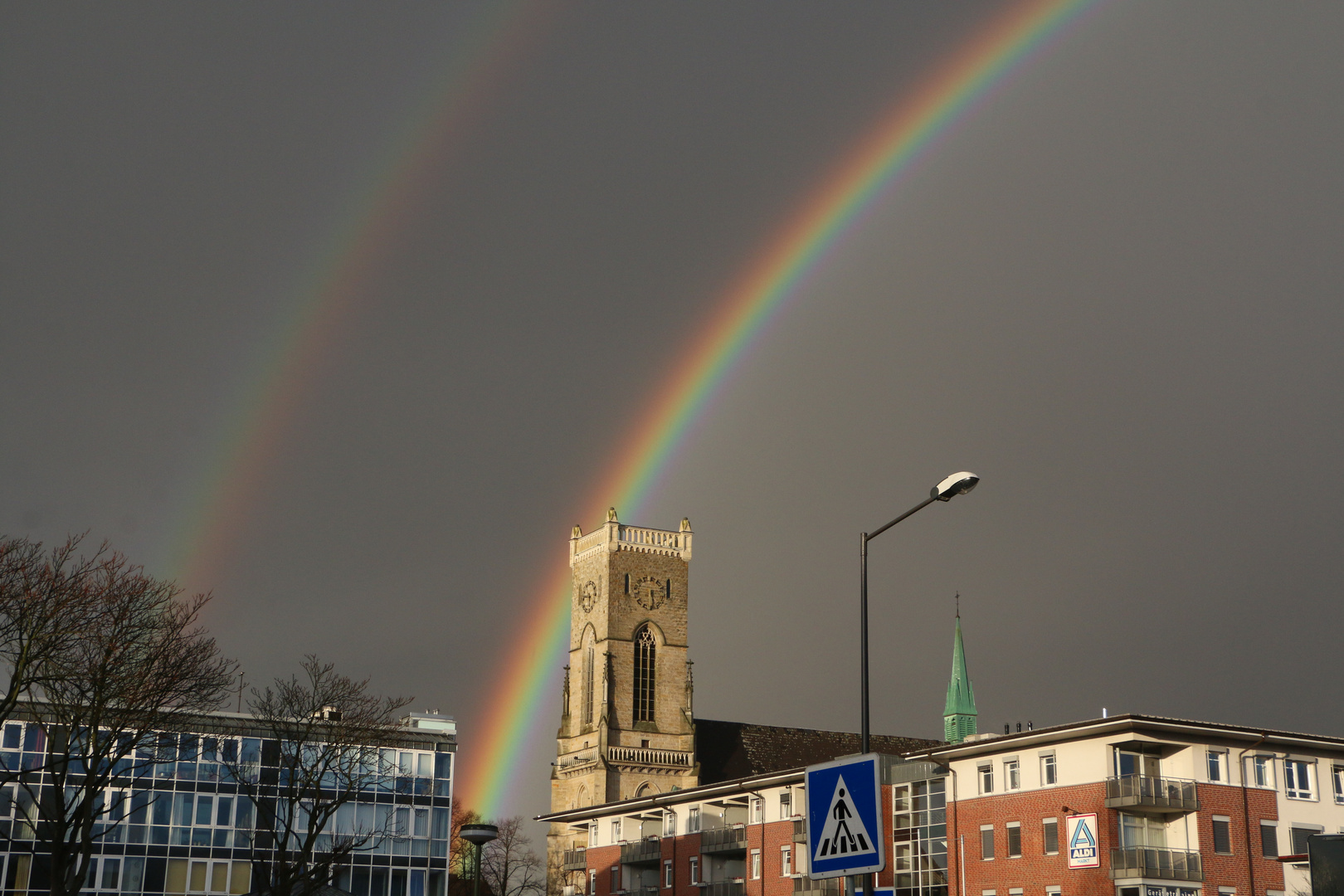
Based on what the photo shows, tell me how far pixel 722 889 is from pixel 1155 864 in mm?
29910

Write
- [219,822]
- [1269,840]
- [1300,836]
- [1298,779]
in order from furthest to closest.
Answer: [219,822] → [1298,779] → [1300,836] → [1269,840]

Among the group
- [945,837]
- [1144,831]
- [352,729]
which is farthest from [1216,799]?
[352,729]

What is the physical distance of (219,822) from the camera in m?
86.1

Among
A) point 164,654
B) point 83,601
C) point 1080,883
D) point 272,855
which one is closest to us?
point 83,601

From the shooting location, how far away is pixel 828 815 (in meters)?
14.8

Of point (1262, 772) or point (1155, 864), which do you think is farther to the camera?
point (1262, 772)

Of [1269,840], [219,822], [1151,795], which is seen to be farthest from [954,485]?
[219,822]

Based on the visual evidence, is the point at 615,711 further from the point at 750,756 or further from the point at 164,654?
the point at 164,654

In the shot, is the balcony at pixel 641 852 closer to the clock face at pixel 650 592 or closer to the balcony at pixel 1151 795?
the clock face at pixel 650 592

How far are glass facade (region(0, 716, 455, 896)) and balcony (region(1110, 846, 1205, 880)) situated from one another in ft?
138

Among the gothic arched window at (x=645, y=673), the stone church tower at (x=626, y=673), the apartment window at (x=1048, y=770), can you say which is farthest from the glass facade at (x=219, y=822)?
the apartment window at (x=1048, y=770)

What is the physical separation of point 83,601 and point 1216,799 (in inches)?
1880

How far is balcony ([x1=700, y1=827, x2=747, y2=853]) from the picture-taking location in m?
84.3

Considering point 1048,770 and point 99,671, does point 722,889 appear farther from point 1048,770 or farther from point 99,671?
point 99,671
